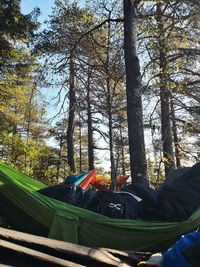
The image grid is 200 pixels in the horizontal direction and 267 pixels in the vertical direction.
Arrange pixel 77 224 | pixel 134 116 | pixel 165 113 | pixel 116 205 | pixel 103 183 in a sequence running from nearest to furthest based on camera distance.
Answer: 1. pixel 77 224
2. pixel 116 205
3. pixel 134 116
4. pixel 103 183
5. pixel 165 113

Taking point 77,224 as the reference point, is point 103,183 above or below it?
above

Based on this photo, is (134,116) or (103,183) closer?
(134,116)

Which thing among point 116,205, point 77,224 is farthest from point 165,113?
point 77,224

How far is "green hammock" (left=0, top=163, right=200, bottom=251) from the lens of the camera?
3.66 meters

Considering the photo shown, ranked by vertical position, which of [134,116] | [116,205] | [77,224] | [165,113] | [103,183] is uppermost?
[165,113]

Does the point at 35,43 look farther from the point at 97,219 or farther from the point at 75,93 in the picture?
the point at 97,219

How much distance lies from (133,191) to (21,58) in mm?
10697

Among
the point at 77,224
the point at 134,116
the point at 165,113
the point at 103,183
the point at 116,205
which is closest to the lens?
the point at 77,224

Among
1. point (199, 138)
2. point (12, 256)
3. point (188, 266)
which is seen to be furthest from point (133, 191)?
point (199, 138)

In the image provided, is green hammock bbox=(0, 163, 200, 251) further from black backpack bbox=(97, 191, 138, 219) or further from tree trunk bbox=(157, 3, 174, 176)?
tree trunk bbox=(157, 3, 174, 176)

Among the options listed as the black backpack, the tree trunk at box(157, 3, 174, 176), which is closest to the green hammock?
the black backpack

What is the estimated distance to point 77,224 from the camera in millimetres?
3662

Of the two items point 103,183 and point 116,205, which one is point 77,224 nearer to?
point 116,205

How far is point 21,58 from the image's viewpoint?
14039mm
